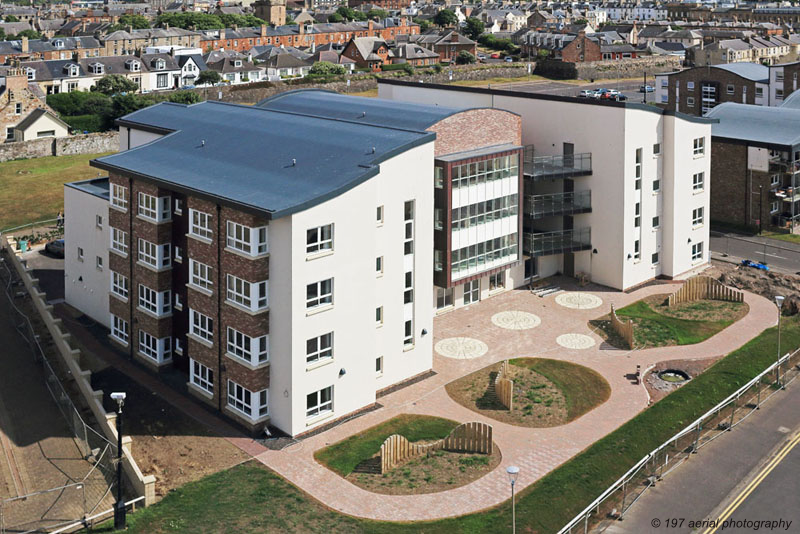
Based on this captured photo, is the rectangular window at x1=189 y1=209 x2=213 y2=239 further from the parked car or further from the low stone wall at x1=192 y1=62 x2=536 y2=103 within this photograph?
the low stone wall at x1=192 y1=62 x2=536 y2=103

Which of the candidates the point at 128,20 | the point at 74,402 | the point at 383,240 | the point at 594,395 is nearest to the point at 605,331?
the point at 594,395

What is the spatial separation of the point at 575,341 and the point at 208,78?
90513mm

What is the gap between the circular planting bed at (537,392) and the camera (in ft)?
119

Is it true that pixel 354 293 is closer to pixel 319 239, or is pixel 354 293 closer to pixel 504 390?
pixel 319 239

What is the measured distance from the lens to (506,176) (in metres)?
46.4

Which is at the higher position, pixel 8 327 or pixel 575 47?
pixel 575 47

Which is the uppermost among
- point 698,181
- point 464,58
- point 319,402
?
point 464,58

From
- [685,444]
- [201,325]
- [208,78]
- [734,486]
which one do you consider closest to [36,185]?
[201,325]

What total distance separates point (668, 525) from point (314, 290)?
1479 cm

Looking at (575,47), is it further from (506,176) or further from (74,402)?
(74,402)

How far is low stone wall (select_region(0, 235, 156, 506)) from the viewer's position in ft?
95.9

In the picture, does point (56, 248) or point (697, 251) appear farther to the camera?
point (56, 248)

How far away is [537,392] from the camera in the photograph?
38031 mm

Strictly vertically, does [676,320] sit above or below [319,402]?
above
